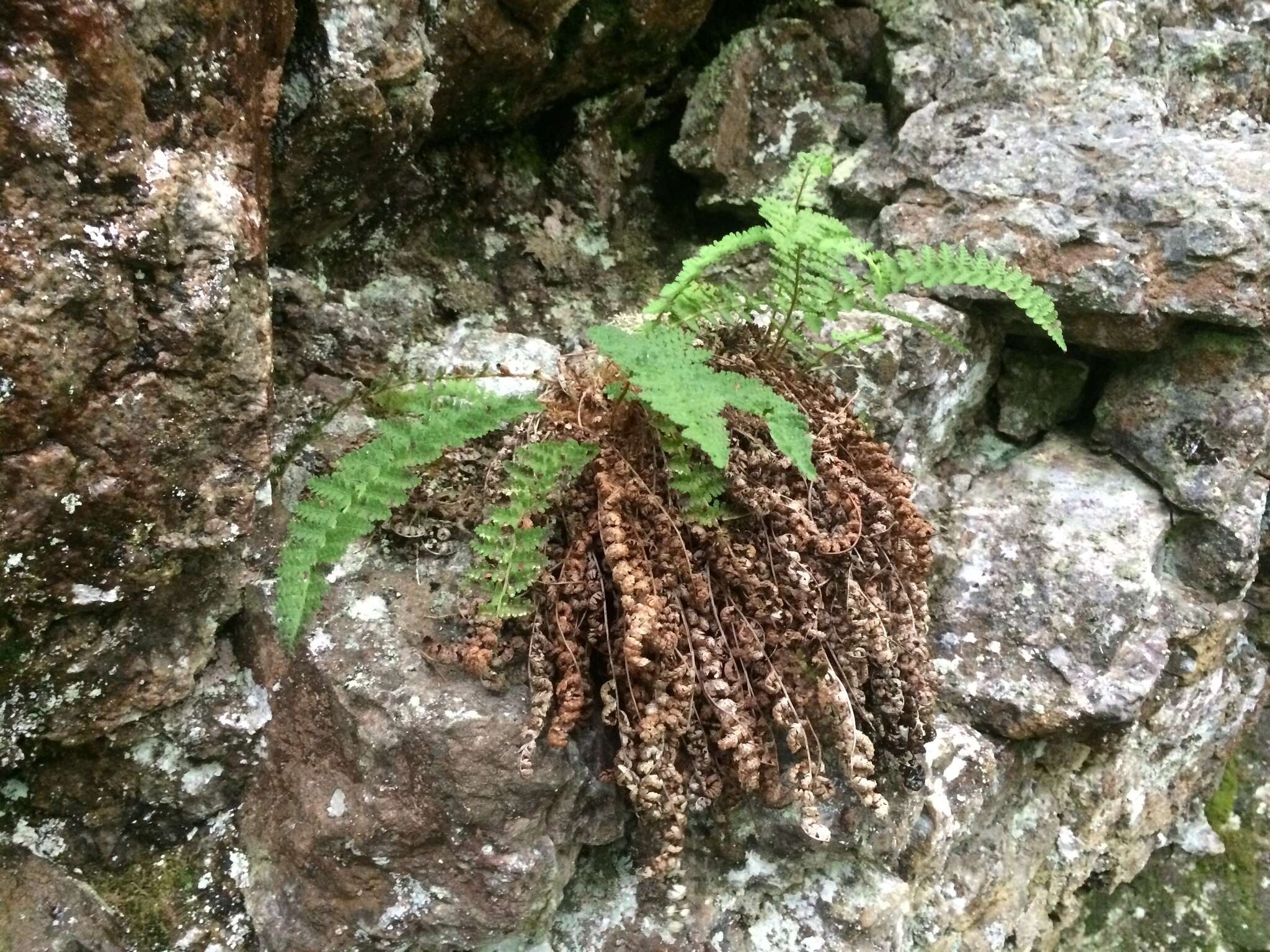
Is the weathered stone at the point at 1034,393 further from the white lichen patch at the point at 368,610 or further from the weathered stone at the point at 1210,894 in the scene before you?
the white lichen patch at the point at 368,610

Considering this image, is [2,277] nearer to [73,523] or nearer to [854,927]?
[73,523]

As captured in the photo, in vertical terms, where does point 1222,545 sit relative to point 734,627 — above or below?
above

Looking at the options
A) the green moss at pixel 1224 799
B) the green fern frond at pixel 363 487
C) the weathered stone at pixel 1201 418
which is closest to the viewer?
the green fern frond at pixel 363 487

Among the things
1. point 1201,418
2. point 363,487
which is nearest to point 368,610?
point 363,487

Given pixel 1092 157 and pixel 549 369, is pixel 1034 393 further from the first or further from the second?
pixel 549 369

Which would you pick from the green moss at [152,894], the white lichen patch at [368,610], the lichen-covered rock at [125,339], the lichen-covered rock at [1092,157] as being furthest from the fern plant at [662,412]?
the green moss at [152,894]

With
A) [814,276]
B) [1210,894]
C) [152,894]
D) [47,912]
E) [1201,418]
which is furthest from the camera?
[1210,894]

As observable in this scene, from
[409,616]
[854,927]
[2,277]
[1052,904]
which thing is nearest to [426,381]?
[409,616]
